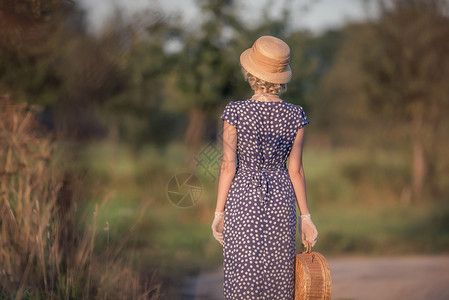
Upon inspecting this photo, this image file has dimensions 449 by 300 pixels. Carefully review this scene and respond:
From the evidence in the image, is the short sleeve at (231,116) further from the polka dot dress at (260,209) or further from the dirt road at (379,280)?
the dirt road at (379,280)

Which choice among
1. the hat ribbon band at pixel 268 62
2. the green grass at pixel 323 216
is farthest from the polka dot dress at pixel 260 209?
the green grass at pixel 323 216

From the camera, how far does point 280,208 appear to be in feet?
11.2

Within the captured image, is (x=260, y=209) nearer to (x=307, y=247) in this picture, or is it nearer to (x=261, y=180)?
(x=261, y=180)

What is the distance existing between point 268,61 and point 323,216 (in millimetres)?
8934

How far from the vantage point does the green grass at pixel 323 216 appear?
7340 mm

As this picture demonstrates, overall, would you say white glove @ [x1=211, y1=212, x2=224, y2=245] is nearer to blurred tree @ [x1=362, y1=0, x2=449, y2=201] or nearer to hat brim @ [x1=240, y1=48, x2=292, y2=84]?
hat brim @ [x1=240, y1=48, x2=292, y2=84]

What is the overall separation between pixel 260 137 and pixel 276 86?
1.09ft

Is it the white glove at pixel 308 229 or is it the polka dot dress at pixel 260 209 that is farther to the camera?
the white glove at pixel 308 229

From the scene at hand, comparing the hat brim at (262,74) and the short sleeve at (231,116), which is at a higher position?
the hat brim at (262,74)

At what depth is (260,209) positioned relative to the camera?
3.38 metres

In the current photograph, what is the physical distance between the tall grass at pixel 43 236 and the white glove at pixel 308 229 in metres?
1.38

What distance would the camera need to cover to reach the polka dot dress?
3.37 metres

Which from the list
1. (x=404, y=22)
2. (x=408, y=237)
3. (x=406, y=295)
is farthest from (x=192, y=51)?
(x=406, y=295)

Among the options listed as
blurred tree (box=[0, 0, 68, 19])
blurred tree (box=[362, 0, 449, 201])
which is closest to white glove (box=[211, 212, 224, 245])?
blurred tree (box=[0, 0, 68, 19])
